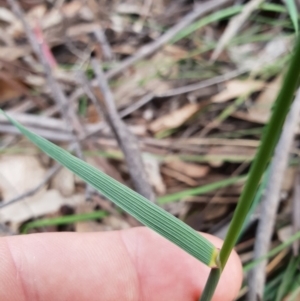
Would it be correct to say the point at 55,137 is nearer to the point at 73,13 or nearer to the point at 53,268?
the point at 53,268

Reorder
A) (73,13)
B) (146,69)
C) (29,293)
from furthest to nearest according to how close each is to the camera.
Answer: (73,13), (146,69), (29,293)

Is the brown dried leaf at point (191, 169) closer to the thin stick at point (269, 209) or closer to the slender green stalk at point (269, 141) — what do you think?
the thin stick at point (269, 209)

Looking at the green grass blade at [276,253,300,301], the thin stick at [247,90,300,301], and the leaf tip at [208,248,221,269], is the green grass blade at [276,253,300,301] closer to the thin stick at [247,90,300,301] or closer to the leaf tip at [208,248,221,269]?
the thin stick at [247,90,300,301]

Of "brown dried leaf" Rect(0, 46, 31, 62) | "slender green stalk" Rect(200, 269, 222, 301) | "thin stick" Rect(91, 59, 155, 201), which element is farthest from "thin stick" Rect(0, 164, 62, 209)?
"slender green stalk" Rect(200, 269, 222, 301)

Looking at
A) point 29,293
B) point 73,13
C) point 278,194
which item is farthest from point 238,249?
point 73,13

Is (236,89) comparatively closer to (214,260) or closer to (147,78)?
(147,78)

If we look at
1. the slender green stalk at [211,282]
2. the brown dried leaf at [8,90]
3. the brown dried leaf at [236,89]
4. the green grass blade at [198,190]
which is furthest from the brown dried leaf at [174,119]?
the slender green stalk at [211,282]

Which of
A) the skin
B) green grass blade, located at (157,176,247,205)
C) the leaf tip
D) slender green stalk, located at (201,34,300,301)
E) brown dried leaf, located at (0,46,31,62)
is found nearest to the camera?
slender green stalk, located at (201,34,300,301)
